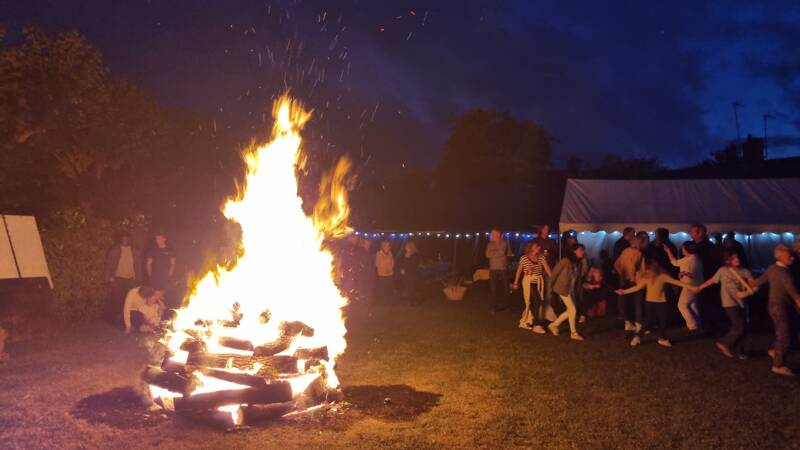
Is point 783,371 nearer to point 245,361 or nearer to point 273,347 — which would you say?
point 273,347

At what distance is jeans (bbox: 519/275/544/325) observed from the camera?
12.5 meters

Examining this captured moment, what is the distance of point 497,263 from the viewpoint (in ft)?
49.2

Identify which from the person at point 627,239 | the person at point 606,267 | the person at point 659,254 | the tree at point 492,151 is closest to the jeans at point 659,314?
the person at point 659,254

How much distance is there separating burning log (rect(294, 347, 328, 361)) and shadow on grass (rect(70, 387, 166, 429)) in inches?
64.1

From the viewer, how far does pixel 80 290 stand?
41.5 feet

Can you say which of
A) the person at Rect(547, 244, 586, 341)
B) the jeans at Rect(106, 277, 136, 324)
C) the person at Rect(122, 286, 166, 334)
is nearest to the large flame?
the person at Rect(122, 286, 166, 334)

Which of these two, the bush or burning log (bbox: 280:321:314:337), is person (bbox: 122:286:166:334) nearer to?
the bush

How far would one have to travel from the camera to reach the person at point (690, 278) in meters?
11.1

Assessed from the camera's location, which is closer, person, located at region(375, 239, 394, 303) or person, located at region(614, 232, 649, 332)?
person, located at region(614, 232, 649, 332)

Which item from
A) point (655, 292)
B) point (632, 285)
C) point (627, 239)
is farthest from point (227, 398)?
point (627, 239)

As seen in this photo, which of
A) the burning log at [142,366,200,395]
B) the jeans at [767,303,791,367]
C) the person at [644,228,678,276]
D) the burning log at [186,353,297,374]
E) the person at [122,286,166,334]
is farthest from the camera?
the person at [122,286,166,334]

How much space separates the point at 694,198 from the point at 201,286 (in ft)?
41.1

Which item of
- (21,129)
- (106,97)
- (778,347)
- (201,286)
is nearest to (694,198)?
(778,347)

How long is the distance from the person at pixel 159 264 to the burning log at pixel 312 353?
6728 mm
